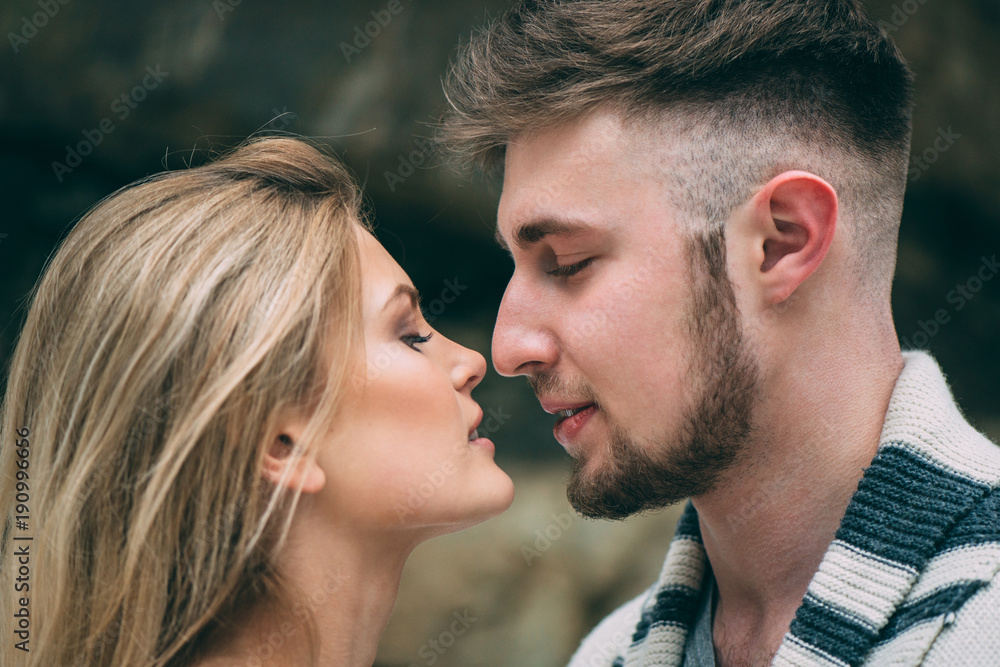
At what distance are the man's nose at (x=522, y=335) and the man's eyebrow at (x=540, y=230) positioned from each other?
7 cm

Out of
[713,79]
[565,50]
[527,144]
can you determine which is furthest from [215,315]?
[713,79]

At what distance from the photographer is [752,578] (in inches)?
51.4

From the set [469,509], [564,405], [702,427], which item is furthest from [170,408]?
[702,427]

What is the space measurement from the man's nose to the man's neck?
0.35 m

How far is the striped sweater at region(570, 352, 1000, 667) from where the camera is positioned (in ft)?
3.20

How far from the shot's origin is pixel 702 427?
1239 mm

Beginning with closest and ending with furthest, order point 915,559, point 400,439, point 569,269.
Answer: point 915,559 → point 400,439 → point 569,269

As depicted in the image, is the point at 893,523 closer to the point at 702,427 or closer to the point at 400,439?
the point at 702,427

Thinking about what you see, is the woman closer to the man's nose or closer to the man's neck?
the man's nose

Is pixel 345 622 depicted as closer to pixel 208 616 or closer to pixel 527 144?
pixel 208 616

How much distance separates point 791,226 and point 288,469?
0.82 meters

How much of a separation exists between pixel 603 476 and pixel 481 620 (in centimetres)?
139

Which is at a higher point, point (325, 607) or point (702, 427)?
point (702, 427)

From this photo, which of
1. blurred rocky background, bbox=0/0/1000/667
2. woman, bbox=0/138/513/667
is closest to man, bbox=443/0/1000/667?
woman, bbox=0/138/513/667
